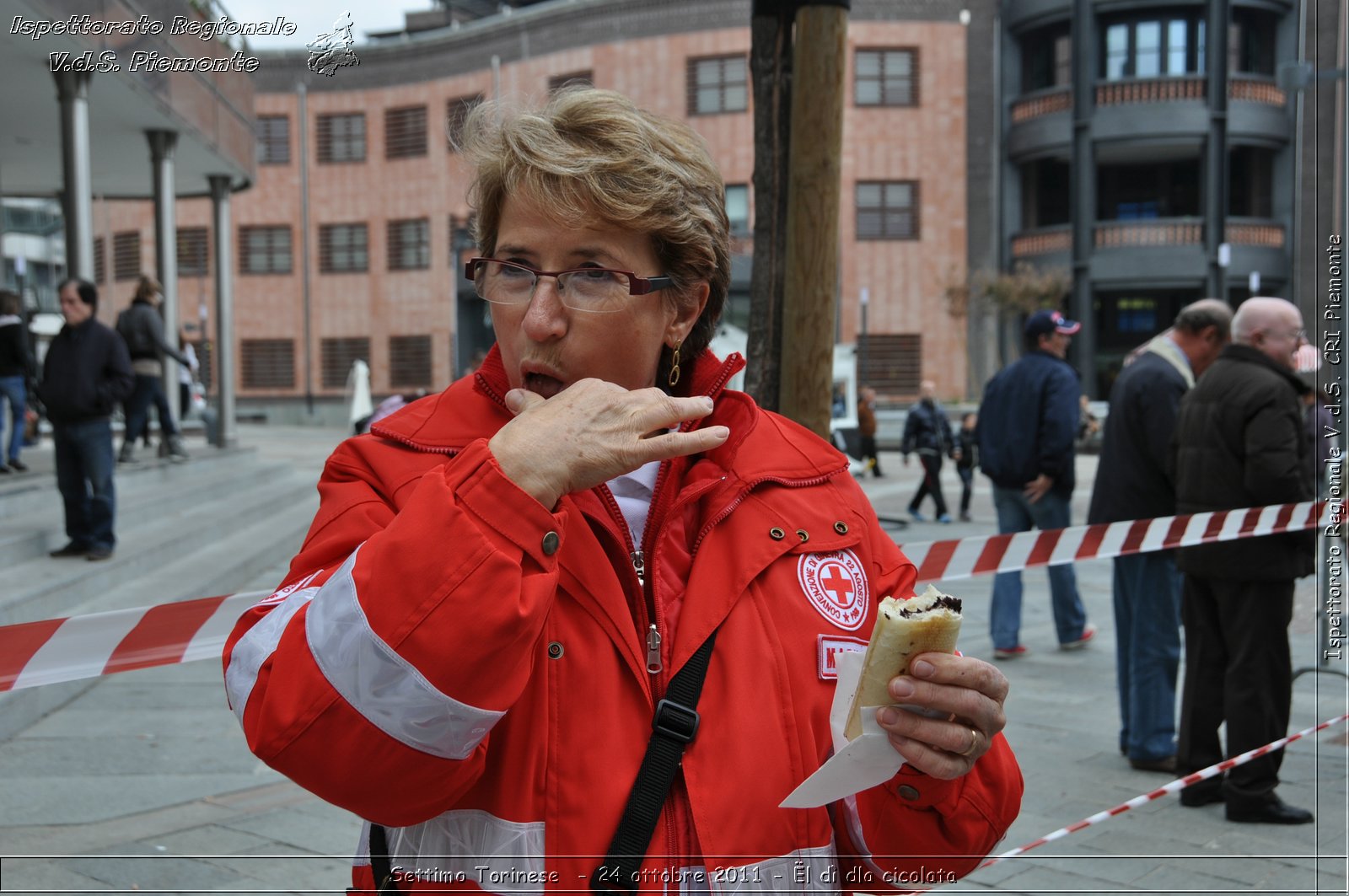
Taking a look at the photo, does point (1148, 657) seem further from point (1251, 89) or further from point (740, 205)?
point (1251, 89)

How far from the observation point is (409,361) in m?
41.0

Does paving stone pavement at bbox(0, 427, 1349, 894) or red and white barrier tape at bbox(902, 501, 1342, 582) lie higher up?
red and white barrier tape at bbox(902, 501, 1342, 582)

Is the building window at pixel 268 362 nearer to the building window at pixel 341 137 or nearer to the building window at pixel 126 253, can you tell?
the building window at pixel 126 253

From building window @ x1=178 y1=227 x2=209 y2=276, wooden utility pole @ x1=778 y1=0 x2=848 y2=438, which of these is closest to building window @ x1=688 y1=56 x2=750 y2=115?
building window @ x1=178 y1=227 x2=209 y2=276

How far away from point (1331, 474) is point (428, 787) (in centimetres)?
418

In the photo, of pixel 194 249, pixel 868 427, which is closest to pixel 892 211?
pixel 868 427

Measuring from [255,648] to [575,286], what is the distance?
2.19 feet

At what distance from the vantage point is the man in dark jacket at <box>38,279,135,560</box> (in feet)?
25.5

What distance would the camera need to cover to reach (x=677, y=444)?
1.52m

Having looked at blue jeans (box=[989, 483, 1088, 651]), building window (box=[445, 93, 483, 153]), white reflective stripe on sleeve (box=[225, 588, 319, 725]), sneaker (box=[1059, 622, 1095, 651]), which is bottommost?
sneaker (box=[1059, 622, 1095, 651])

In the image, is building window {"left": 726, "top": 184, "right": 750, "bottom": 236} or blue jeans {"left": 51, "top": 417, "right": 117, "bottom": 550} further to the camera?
building window {"left": 726, "top": 184, "right": 750, "bottom": 236}

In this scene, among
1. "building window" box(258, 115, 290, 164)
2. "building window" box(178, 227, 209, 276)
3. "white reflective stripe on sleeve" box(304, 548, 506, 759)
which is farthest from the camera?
"building window" box(178, 227, 209, 276)

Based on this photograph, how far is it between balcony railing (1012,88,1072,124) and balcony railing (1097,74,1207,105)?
1.14 m

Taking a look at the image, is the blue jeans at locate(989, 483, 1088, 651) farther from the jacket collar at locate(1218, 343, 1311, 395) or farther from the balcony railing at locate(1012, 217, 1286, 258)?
the balcony railing at locate(1012, 217, 1286, 258)
